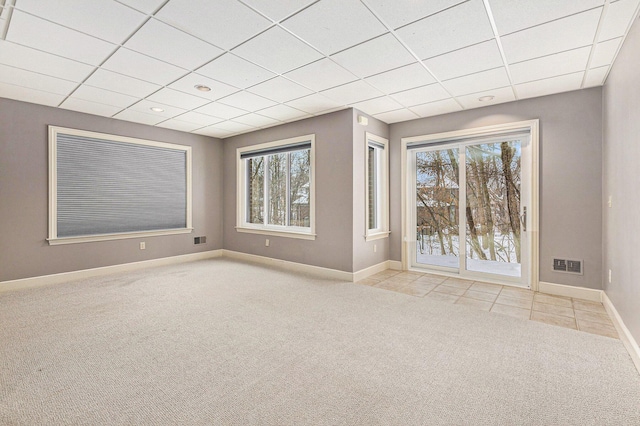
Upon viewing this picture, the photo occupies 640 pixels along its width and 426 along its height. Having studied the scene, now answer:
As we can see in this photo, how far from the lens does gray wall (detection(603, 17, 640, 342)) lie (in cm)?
221

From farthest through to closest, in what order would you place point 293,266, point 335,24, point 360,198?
point 293,266, point 360,198, point 335,24

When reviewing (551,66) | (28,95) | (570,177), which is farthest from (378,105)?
(28,95)

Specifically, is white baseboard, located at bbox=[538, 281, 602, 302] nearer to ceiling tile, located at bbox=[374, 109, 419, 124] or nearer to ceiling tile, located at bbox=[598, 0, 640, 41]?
ceiling tile, located at bbox=[598, 0, 640, 41]

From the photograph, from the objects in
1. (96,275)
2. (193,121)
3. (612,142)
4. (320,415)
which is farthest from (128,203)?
(612,142)

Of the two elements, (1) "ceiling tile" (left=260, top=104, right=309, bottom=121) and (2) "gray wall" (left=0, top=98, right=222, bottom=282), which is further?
(1) "ceiling tile" (left=260, top=104, right=309, bottom=121)

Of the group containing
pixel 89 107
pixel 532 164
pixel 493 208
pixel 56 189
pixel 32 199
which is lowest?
pixel 493 208

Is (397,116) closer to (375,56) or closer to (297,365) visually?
(375,56)

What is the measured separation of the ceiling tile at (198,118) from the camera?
14.9 feet

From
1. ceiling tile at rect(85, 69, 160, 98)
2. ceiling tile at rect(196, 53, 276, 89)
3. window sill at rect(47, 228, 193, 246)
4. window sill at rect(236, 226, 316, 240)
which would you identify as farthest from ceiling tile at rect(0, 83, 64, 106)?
window sill at rect(236, 226, 316, 240)

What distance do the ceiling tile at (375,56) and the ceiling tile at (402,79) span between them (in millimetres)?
113

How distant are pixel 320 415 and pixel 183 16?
2.72 metres

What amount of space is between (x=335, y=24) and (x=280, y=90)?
1.43 m

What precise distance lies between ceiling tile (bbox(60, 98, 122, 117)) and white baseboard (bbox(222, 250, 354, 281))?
3.12m

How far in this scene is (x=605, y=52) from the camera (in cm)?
264
